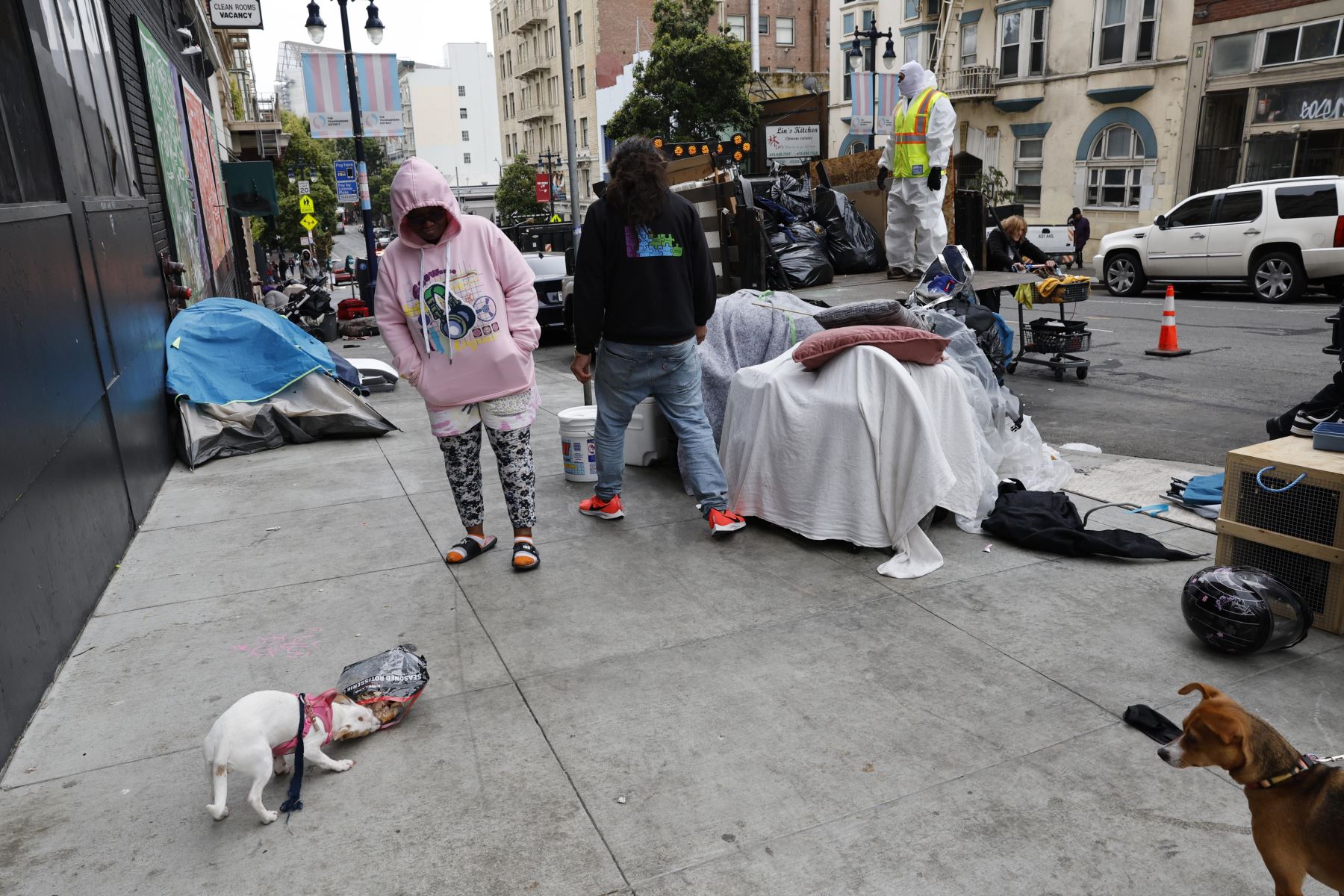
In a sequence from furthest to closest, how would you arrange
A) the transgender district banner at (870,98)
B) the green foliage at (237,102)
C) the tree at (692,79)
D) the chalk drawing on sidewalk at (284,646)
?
the tree at (692,79)
the green foliage at (237,102)
the transgender district banner at (870,98)
the chalk drawing on sidewalk at (284,646)

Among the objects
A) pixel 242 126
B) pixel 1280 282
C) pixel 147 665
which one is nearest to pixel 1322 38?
pixel 1280 282

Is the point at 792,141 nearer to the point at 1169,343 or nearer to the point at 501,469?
the point at 1169,343

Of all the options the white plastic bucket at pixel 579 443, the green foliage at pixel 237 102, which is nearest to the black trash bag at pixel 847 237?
the white plastic bucket at pixel 579 443

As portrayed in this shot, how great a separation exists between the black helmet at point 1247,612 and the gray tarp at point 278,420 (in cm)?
631

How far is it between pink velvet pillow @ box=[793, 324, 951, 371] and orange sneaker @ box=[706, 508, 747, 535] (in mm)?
927

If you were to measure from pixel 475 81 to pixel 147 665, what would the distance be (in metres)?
128

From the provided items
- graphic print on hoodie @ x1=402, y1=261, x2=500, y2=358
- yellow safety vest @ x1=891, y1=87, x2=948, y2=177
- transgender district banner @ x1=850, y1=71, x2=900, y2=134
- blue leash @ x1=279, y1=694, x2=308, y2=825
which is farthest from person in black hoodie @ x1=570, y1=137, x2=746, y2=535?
transgender district banner @ x1=850, y1=71, x2=900, y2=134

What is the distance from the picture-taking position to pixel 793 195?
34.6 ft

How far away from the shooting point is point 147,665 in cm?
377

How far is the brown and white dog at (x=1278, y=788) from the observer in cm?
208

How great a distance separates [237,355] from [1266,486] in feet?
23.5

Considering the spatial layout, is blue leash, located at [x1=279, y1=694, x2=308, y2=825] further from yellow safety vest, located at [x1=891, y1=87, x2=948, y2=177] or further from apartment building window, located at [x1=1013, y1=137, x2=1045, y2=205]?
apartment building window, located at [x1=1013, y1=137, x2=1045, y2=205]

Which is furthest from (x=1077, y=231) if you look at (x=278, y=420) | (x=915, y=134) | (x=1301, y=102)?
(x=278, y=420)

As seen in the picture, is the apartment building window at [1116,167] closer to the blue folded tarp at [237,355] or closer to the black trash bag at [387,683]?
the blue folded tarp at [237,355]
